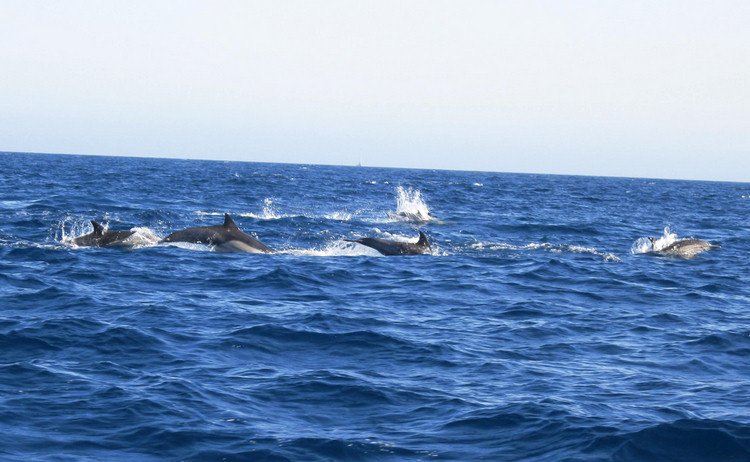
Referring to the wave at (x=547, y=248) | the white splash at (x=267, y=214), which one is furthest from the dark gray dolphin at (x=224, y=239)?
the white splash at (x=267, y=214)

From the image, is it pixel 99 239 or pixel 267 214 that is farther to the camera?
pixel 267 214

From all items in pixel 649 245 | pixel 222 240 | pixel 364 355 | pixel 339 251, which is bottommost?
pixel 364 355

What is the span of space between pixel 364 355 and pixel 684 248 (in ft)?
49.9

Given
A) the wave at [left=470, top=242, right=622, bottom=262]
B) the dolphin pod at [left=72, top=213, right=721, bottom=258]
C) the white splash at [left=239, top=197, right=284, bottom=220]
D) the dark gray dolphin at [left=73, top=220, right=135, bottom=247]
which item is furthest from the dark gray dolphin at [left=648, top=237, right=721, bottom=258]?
the dark gray dolphin at [left=73, top=220, right=135, bottom=247]

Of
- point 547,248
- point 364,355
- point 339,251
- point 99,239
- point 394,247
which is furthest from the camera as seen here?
point 547,248

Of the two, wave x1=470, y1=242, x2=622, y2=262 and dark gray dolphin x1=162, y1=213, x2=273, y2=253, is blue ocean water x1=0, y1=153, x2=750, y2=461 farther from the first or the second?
wave x1=470, y1=242, x2=622, y2=262

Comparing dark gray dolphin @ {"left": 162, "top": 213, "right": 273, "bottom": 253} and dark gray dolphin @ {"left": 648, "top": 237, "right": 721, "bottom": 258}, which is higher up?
dark gray dolphin @ {"left": 648, "top": 237, "right": 721, "bottom": 258}

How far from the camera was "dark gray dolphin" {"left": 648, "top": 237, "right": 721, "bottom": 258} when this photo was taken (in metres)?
22.4

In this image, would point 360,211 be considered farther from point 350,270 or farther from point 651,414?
point 651,414

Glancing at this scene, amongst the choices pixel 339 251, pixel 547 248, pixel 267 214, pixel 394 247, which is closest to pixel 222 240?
pixel 339 251

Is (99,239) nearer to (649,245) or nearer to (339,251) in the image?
(339,251)

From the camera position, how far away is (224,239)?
1962 centimetres

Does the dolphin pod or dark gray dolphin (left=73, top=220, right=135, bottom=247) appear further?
the dolphin pod

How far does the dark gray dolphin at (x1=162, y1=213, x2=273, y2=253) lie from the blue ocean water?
344 mm
